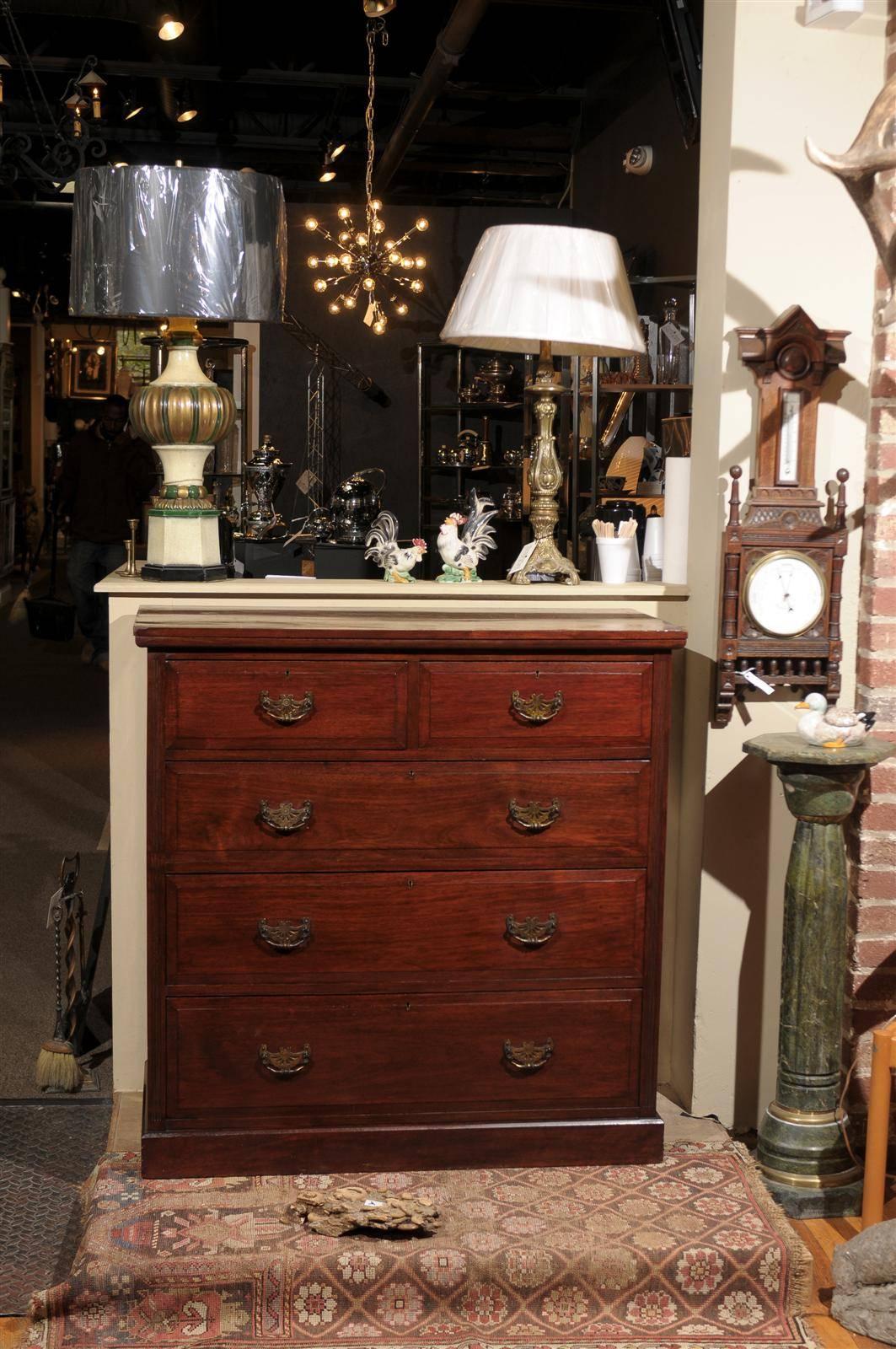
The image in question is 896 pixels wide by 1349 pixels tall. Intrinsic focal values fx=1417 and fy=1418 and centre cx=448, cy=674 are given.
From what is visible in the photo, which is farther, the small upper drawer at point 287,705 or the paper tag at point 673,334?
the paper tag at point 673,334

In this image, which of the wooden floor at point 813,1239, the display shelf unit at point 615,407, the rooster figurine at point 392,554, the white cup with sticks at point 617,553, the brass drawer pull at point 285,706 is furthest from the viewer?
the display shelf unit at point 615,407

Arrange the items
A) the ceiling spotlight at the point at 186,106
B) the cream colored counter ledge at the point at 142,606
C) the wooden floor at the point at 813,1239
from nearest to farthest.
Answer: the wooden floor at the point at 813,1239
the cream colored counter ledge at the point at 142,606
the ceiling spotlight at the point at 186,106

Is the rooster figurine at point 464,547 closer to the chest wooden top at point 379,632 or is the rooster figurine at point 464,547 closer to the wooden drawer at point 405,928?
the chest wooden top at point 379,632

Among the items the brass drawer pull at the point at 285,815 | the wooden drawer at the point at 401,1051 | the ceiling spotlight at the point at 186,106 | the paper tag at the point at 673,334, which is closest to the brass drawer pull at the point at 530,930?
the wooden drawer at the point at 401,1051

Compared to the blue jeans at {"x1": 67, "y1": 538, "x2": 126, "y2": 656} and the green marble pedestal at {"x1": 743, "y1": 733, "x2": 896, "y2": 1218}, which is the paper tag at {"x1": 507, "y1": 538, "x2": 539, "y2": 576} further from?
the blue jeans at {"x1": 67, "y1": 538, "x2": 126, "y2": 656}

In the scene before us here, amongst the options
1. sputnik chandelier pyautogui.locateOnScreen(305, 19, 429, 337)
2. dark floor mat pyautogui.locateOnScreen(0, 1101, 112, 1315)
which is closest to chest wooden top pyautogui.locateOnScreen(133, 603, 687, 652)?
dark floor mat pyautogui.locateOnScreen(0, 1101, 112, 1315)

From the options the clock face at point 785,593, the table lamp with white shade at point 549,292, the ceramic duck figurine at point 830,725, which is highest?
the table lamp with white shade at point 549,292

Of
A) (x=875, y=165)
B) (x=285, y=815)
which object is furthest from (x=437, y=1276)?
(x=875, y=165)

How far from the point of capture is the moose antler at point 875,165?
2.51m

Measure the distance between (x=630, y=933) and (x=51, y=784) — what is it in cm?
425

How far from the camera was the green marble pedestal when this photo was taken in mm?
2865

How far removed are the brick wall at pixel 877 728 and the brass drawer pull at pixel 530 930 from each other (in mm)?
712

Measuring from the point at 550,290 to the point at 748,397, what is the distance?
478 millimetres

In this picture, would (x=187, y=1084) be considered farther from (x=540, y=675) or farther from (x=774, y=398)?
(x=774, y=398)
